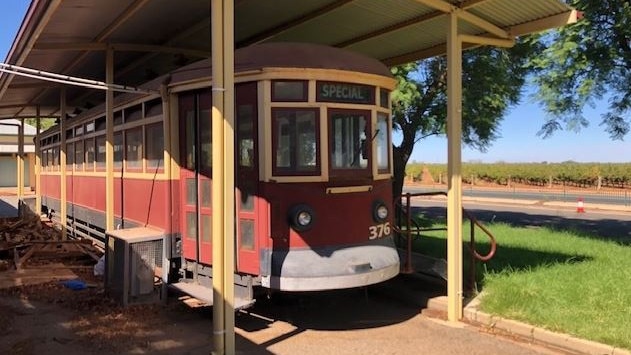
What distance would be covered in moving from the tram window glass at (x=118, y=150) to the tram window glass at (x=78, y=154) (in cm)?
305

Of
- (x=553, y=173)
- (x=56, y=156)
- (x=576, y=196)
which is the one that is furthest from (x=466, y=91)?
(x=553, y=173)

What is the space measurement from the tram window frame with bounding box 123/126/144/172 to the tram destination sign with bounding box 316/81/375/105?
3.19 m

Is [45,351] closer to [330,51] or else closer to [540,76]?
[330,51]

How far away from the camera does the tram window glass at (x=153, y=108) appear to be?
7714 millimetres

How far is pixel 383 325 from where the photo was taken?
7008 mm

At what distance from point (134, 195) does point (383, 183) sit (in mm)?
3891

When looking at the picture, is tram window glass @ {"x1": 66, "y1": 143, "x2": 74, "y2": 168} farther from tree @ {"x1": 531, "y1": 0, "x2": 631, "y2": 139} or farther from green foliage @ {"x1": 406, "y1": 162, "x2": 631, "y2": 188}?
green foliage @ {"x1": 406, "y1": 162, "x2": 631, "y2": 188}

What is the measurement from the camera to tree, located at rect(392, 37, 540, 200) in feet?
46.2

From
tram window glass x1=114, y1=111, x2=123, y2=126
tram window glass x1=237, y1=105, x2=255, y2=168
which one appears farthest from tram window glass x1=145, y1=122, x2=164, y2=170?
tram window glass x1=237, y1=105, x2=255, y2=168

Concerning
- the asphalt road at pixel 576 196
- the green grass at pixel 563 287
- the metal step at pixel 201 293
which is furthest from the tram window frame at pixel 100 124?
the asphalt road at pixel 576 196

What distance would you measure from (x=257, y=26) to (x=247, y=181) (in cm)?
312

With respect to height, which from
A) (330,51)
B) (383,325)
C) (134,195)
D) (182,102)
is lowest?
(383,325)

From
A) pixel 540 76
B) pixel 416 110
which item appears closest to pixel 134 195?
pixel 416 110

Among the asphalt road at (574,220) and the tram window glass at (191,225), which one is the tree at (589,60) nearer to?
the asphalt road at (574,220)
